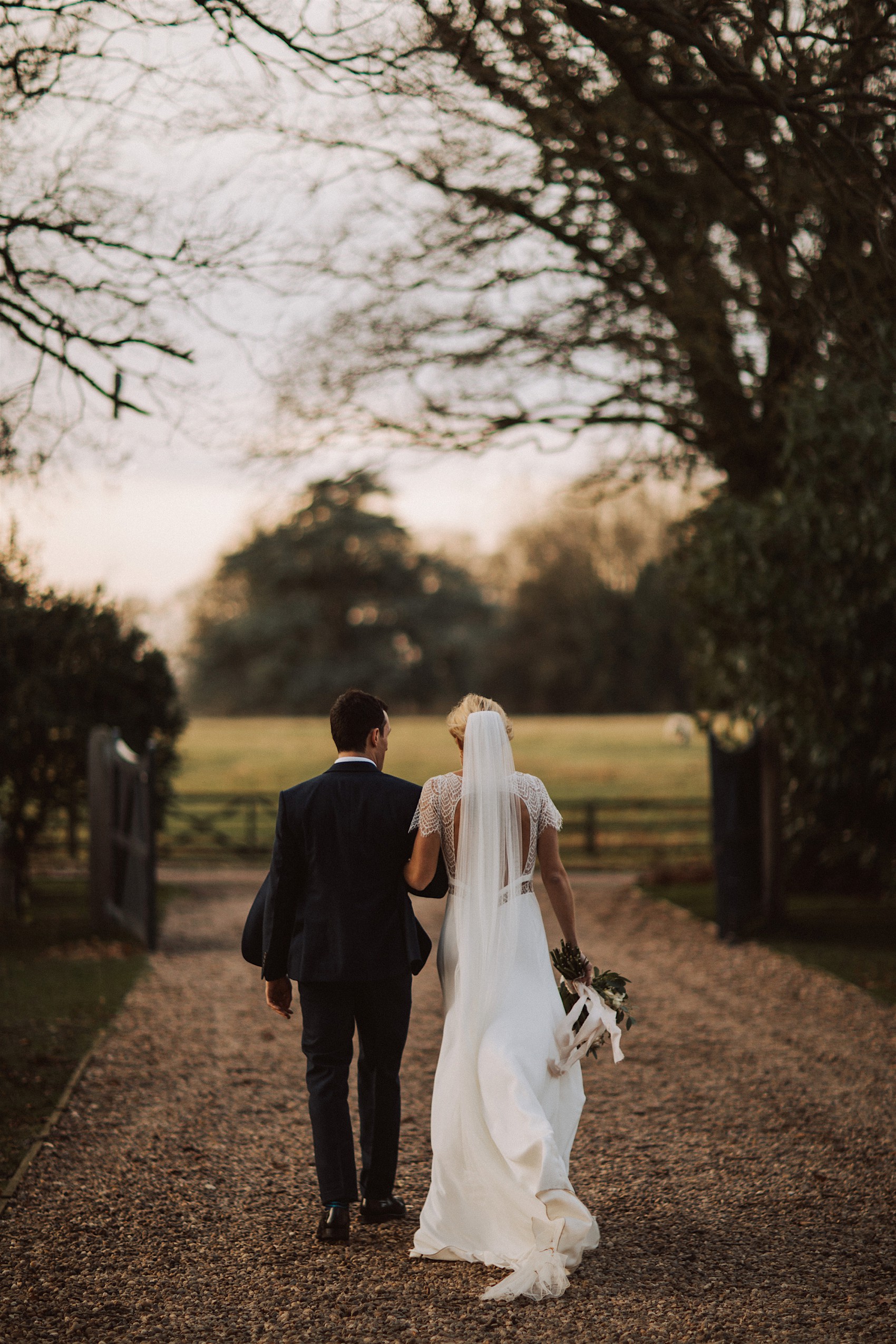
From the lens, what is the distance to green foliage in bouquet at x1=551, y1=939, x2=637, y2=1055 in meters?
4.41

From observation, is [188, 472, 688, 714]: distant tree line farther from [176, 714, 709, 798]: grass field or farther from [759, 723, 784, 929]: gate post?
[759, 723, 784, 929]: gate post

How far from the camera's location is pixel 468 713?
14.4 feet

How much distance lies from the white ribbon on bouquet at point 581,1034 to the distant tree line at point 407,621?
41.1m

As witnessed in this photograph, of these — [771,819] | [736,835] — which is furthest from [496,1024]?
[771,819]

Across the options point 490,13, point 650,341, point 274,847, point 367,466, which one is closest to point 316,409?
point 367,466

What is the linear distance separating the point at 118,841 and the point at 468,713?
27.1 ft

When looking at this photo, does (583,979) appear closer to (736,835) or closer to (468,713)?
(468,713)

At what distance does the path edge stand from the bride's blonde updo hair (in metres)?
2.52

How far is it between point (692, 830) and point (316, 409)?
11.9 m

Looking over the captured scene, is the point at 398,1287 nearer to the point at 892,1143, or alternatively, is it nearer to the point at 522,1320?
the point at 522,1320

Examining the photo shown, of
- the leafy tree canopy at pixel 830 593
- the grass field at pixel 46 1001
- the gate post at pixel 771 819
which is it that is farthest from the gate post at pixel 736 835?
the grass field at pixel 46 1001

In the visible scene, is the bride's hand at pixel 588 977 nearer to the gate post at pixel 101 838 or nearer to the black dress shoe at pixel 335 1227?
the black dress shoe at pixel 335 1227

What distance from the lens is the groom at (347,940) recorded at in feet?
14.1

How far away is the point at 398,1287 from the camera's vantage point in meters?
3.85
